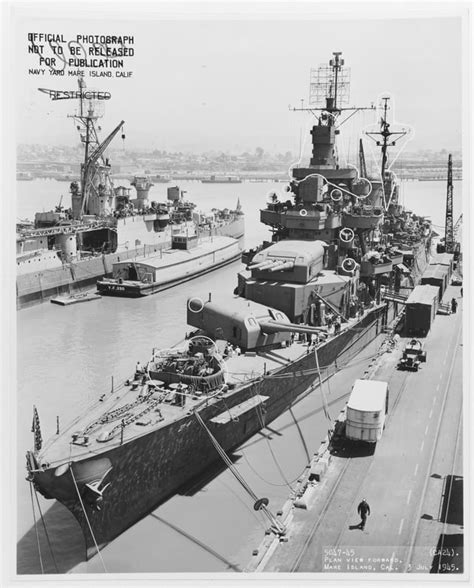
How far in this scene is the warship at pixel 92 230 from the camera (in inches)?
1151

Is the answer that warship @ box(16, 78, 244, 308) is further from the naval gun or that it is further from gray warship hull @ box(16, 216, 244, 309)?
the naval gun

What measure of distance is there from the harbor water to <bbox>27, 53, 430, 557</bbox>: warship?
0.40m

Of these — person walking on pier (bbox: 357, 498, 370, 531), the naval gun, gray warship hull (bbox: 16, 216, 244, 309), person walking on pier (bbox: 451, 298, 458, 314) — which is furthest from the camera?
gray warship hull (bbox: 16, 216, 244, 309)

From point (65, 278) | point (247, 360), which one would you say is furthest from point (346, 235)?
point (65, 278)

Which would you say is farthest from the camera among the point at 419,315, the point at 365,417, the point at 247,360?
the point at 419,315

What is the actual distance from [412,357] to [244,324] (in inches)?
239

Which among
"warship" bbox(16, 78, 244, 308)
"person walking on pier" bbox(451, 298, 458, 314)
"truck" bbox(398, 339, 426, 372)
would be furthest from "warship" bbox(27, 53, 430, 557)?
"warship" bbox(16, 78, 244, 308)

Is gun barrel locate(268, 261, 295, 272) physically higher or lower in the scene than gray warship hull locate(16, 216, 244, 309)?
higher

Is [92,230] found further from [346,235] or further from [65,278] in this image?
[346,235]

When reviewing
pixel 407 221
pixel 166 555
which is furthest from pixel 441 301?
pixel 166 555

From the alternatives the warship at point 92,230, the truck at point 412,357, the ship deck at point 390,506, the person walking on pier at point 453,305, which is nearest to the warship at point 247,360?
the ship deck at point 390,506

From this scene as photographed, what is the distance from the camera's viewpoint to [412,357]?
19.1 meters

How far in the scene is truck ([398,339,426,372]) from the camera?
18.9 meters

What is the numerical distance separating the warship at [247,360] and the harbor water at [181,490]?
0.40m
